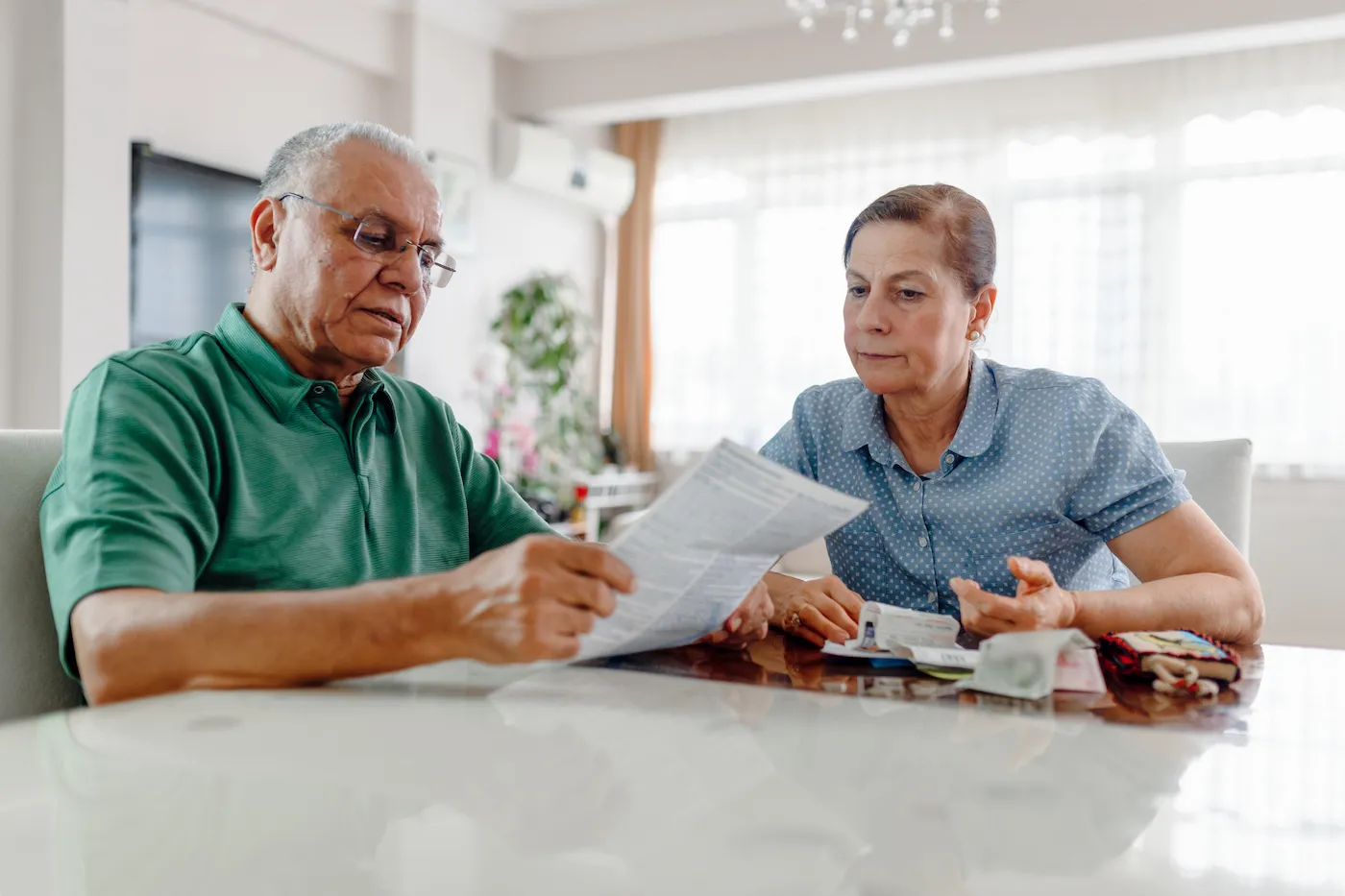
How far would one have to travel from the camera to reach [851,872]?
1.78ft

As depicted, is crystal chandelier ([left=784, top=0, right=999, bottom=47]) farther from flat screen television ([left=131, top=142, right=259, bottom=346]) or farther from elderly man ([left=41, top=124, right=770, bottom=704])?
elderly man ([left=41, top=124, right=770, bottom=704])

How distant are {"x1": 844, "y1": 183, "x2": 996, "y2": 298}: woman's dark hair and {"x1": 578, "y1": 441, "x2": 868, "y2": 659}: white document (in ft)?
2.44

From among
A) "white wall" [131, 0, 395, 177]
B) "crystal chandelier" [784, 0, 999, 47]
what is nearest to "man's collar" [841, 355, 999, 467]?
"crystal chandelier" [784, 0, 999, 47]

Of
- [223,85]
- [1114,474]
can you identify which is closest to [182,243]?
[223,85]

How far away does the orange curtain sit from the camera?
579 cm

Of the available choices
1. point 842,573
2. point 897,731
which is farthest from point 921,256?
point 897,731

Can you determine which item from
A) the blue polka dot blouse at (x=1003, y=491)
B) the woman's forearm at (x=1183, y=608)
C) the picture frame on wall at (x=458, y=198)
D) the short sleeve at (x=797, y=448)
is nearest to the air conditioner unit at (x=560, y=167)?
the picture frame on wall at (x=458, y=198)

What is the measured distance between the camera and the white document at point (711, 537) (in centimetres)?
86

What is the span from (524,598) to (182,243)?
3.28m

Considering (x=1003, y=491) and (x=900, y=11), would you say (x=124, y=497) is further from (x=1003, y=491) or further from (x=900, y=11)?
(x=900, y=11)

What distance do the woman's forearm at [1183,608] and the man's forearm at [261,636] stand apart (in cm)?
75

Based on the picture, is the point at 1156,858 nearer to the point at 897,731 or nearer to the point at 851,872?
the point at 851,872

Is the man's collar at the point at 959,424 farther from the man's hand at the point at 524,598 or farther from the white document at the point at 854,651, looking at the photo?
the man's hand at the point at 524,598

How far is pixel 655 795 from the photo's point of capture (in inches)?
26.1
